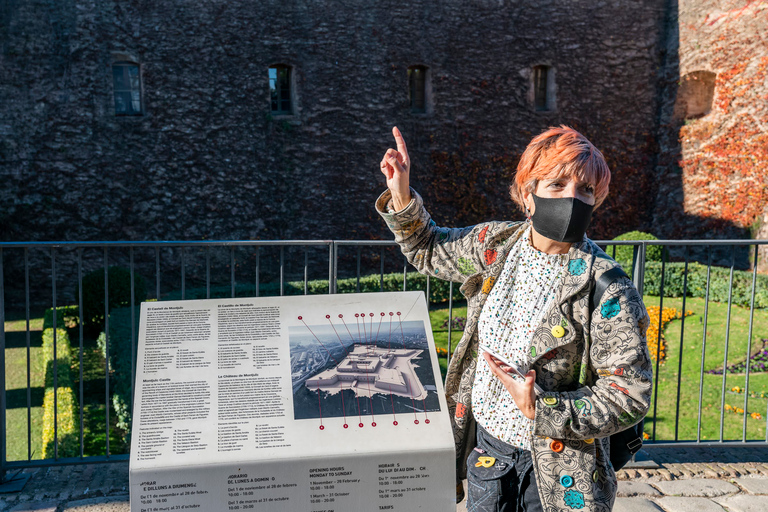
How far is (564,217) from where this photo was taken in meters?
1.55

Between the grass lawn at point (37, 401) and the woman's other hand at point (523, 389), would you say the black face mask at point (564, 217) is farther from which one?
the grass lawn at point (37, 401)

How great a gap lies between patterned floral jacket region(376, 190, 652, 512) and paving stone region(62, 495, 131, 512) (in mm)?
2060

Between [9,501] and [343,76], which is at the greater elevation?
[343,76]

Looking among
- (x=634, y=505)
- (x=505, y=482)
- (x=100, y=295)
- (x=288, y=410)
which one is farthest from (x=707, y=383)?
(x=100, y=295)

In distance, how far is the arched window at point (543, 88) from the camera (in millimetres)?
12375

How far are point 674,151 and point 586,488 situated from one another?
1283 centimetres

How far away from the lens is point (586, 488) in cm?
151

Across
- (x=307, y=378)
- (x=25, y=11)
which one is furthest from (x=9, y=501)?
(x=25, y=11)

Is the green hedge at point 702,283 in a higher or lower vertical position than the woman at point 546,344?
lower

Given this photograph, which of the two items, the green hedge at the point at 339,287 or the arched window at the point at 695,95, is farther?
the arched window at the point at 695,95

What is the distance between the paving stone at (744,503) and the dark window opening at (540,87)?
10533 mm

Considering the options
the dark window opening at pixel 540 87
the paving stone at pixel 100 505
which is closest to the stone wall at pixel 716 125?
the dark window opening at pixel 540 87

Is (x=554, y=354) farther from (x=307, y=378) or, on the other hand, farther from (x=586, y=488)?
(x=307, y=378)

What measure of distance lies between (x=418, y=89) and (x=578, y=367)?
11.2 m
